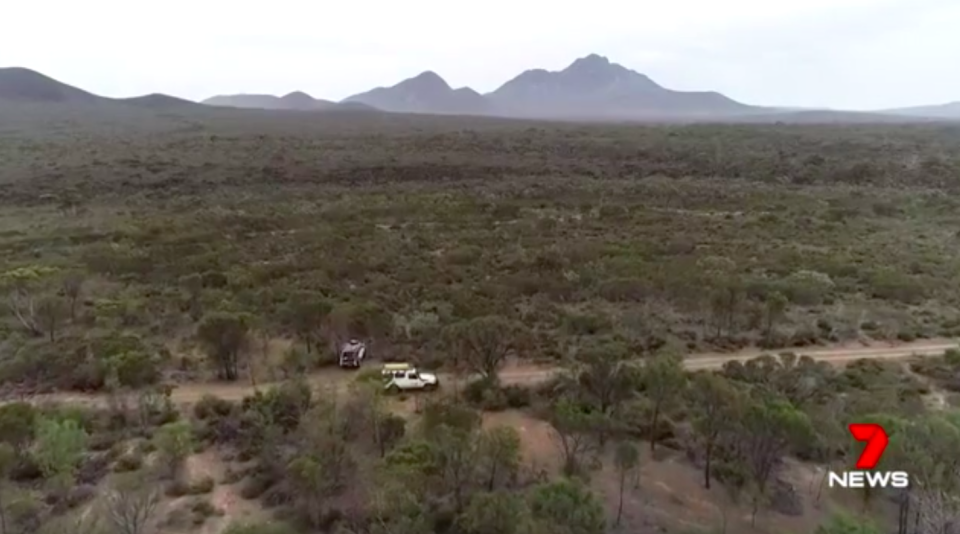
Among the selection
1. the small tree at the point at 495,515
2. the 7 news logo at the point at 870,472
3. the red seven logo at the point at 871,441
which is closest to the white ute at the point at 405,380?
the small tree at the point at 495,515

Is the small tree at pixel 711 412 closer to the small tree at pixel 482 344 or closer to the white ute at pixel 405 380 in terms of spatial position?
the small tree at pixel 482 344

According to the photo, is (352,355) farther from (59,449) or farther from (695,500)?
(695,500)

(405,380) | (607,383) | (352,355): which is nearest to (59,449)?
(352,355)

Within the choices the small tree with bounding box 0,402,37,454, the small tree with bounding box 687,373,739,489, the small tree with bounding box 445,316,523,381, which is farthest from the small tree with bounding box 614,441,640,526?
the small tree with bounding box 0,402,37,454

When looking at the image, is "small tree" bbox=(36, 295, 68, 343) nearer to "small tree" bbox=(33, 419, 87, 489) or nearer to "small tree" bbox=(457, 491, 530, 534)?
"small tree" bbox=(33, 419, 87, 489)

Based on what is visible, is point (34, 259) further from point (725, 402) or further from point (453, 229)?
point (725, 402)

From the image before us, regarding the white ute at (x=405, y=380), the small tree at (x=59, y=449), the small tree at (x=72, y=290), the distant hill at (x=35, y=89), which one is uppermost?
the distant hill at (x=35, y=89)
